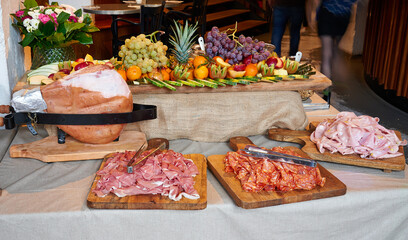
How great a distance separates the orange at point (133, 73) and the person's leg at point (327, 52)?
117 inches

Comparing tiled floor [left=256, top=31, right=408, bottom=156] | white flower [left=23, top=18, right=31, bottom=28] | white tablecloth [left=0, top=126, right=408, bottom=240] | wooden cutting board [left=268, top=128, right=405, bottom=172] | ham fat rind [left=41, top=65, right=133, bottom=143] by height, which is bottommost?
tiled floor [left=256, top=31, right=408, bottom=156]

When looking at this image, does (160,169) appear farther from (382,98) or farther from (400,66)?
(382,98)

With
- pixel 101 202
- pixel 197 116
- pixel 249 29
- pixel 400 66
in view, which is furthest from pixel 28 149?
pixel 249 29

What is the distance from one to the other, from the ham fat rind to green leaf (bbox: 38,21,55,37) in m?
0.66

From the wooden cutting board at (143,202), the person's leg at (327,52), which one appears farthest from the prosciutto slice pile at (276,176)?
the person's leg at (327,52)

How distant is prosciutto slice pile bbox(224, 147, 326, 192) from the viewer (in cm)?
138

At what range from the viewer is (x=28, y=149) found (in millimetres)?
1661

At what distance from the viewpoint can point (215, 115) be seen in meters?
1.88

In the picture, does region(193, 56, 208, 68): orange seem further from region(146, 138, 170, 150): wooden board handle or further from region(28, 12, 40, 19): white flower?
region(28, 12, 40, 19): white flower

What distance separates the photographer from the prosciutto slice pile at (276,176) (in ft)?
4.52

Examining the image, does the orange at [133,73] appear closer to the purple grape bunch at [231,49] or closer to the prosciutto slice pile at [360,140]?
the purple grape bunch at [231,49]

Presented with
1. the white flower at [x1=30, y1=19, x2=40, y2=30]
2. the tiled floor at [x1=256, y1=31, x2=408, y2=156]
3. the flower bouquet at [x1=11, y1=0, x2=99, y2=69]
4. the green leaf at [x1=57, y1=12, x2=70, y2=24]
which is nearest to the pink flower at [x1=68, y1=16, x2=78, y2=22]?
the flower bouquet at [x1=11, y1=0, x2=99, y2=69]

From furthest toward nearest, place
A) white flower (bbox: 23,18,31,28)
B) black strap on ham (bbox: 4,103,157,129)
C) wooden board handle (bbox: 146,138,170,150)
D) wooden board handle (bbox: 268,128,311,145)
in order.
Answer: white flower (bbox: 23,18,31,28), wooden board handle (bbox: 268,128,311,145), wooden board handle (bbox: 146,138,170,150), black strap on ham (bbox: 4,103,157,129)

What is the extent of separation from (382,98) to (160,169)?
12.9 feet
